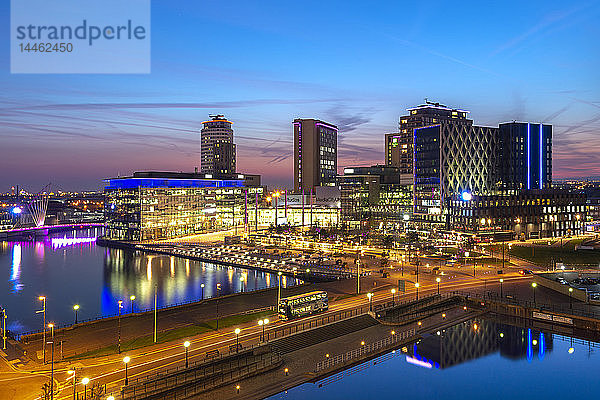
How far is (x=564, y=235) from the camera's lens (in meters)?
172

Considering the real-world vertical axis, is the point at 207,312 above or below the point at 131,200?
below

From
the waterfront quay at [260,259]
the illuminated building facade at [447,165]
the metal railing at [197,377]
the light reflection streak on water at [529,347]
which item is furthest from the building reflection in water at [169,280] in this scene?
the illuminated building facade at [447,165]

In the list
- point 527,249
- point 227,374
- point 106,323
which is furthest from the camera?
point 527,249


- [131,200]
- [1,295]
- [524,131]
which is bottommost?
[1,295]

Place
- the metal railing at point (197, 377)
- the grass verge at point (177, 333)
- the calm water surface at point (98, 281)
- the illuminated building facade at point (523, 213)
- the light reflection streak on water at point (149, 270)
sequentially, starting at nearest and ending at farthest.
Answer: the metal railing at point (197, 377) → the grass verge at point (177, 333) → the calm water surface at point (98, 281) → the light reflection streak on water at point (149, 270) → the illuminated building facade at point (523, 213)

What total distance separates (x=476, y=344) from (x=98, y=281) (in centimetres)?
8498

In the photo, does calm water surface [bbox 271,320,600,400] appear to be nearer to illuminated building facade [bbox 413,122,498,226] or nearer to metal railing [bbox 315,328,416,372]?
metal railing [bbox 315,328,416,372]

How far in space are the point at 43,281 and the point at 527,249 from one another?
119 metres

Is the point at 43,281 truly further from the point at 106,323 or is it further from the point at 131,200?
the point at 131,200

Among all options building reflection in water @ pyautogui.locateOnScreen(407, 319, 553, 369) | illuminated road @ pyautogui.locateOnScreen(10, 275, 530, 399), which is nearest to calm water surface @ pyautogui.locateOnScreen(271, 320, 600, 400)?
building reflection in water @ pyautogui.locateOnScreen(407, 319, 553, 369)

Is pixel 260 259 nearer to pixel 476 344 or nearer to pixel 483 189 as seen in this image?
pixel 476 344

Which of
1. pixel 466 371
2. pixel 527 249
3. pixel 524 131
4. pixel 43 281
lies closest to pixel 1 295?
pixel 43 281

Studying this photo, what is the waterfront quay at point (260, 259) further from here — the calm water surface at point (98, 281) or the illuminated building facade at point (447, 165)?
the illuminated building facade at point (447, 165)

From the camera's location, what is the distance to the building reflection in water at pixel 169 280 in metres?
90.1
